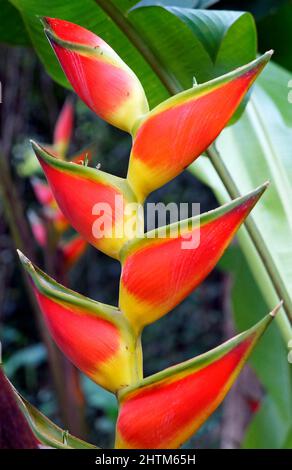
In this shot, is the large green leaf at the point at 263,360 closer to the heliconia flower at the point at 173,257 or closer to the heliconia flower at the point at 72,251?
the heliconia flower at the point at 72,251

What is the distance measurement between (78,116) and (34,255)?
160cm

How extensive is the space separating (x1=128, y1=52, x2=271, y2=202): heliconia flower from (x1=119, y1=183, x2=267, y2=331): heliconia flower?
0.04m

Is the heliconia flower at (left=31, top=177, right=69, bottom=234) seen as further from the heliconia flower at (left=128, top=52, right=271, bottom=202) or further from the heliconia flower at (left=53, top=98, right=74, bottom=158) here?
the heliconia flower at (left=128, top=52, right=271, bottom=202)

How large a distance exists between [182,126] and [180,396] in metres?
0.12

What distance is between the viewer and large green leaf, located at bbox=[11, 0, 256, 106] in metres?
0.44

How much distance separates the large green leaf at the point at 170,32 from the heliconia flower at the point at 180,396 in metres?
0.21

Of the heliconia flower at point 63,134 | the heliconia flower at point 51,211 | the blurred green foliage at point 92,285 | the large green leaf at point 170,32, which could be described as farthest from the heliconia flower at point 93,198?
the blurred green foliage at point 92,285

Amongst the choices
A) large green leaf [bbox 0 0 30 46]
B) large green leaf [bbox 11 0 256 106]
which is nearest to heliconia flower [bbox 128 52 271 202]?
large green leaf [bbox 11 0 256 106]

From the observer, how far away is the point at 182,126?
0.30m

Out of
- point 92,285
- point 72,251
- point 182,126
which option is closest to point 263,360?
point 72,251

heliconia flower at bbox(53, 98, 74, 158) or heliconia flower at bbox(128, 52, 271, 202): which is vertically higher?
heliconia flower at bbox(53, 98, 74, 158)

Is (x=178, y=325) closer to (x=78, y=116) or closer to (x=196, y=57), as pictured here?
(x=78, y=116)

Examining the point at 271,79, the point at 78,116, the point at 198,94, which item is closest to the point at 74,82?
the point at 198,94
